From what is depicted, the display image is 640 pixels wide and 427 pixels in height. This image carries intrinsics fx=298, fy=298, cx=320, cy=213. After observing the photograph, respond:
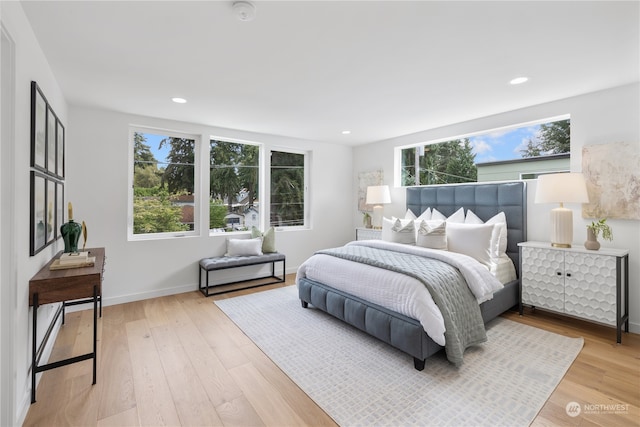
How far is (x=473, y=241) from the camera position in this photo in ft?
11.0

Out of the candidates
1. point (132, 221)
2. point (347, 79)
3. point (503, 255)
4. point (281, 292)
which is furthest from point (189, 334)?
point (503, 255)

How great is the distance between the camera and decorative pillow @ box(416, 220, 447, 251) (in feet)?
11.7

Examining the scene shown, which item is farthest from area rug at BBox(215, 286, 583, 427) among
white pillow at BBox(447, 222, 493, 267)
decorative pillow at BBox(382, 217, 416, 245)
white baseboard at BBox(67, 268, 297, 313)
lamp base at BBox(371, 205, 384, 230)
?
lamp base at BBox(371, 205, 384, 230)

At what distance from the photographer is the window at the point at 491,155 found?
350 cm

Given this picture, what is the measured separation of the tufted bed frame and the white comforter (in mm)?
Answer: 70

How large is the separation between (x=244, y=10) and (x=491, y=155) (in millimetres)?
3619

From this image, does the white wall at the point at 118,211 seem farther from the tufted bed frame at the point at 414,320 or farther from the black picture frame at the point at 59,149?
the tufted bed frame at the point at 414,320

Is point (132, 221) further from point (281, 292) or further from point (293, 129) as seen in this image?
point (293, 129)

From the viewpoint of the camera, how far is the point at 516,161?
3787mm

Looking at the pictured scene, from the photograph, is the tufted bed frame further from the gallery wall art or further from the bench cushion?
the bench cushion

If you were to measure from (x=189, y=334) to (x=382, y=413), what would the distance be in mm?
1966

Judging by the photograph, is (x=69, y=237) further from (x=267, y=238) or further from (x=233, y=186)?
(x=267, y=238)

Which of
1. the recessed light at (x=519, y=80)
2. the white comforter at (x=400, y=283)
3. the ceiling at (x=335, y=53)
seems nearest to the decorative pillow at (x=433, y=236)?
the white comforter at (x=400, y=283)

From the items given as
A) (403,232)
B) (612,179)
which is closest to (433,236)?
(403,232)
